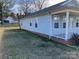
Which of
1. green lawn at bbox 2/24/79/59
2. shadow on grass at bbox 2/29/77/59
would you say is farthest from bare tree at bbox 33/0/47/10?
green lawn at bbox 2/24/79/59

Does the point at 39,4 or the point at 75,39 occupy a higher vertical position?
the point at 39,4

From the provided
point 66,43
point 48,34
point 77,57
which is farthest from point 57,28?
point 77,57

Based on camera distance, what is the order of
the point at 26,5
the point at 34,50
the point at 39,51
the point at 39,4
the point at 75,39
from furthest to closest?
1. the point at 39,4
2. the point at 26,5
3. the point at 75,39
4. the point at 34,50
5. the point at 39,51

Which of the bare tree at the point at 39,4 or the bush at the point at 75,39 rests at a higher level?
the bare tree at the point at 39,4

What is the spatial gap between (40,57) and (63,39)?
232 inches

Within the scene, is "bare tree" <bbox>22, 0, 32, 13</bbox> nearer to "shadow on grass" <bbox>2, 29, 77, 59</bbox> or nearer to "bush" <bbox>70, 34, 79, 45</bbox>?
"shadow on grass" <bbox>2, 29, 77, 59</bbox>

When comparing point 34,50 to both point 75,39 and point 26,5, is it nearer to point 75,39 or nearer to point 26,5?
point 75,39

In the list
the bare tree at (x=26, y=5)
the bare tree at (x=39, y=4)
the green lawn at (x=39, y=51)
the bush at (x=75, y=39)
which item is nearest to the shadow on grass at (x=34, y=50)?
the green lawn at (x=39, y=51)

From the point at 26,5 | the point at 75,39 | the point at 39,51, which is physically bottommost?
the point at 39,51

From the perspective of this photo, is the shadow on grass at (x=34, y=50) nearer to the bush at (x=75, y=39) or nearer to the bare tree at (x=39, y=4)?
the bush at (x=75, y=39)

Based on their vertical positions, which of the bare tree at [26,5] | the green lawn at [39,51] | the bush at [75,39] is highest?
the bare tree at [26,5]

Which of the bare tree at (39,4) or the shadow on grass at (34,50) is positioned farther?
the bare tree at (39,4)

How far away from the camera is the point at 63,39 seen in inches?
597

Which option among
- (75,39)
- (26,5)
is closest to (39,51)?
(75,39)
